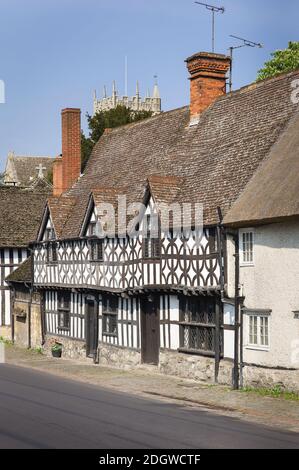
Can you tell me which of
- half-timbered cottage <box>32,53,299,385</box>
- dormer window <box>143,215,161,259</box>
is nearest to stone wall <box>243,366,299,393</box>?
half-timbered cottage <box>32,53,299,385</box>

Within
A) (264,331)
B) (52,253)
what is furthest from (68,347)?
(264,331)

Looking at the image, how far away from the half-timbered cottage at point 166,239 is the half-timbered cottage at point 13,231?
16.8 feet

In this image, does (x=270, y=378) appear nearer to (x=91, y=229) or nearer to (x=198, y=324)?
(x=198, y=324)

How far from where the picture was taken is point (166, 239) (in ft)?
82.2

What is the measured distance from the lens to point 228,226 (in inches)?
870

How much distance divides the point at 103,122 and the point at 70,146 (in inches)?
862

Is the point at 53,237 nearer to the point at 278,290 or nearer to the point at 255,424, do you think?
the point at 278,290

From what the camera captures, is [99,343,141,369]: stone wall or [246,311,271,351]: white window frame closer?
[246,311,271,351]: white window frame

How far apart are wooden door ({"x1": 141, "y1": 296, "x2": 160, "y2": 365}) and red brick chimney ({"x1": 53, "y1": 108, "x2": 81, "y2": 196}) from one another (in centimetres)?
Result: 1226

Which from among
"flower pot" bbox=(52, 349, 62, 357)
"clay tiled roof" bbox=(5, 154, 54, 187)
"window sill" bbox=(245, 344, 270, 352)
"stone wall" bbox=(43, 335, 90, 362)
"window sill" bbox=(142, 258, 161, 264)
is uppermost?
"clay tiled roof" bbox=(5, 154, 54, 187)

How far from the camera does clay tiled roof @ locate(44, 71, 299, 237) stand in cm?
2392

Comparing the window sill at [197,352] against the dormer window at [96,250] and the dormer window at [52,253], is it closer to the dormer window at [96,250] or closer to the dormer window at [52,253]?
the dormer window at [96,250]

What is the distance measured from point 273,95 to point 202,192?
12.9 ft

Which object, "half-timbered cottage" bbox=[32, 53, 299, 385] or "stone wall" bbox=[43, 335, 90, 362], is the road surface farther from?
"stone wall" bbox=[43, 335, 90, 362]
